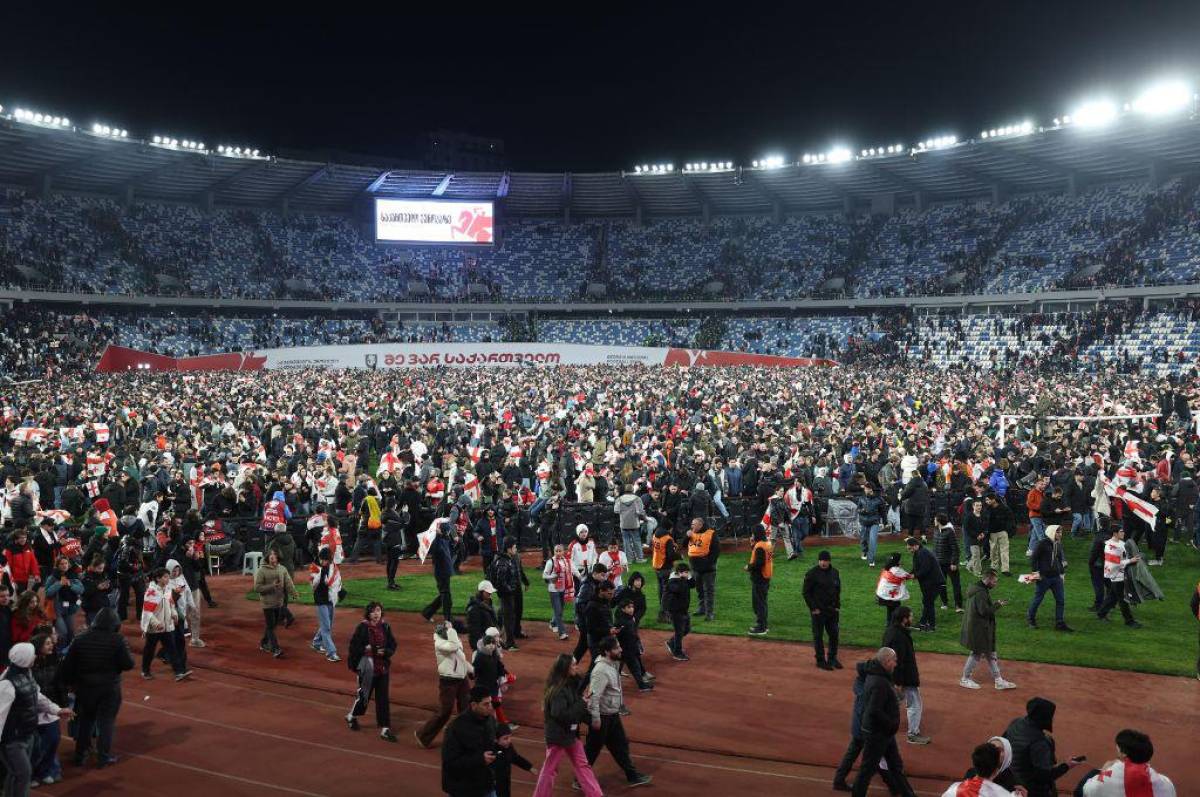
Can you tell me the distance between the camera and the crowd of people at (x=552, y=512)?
888 centimetres

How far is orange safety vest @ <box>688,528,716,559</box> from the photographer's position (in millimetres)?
12844

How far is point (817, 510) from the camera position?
19.5 meters

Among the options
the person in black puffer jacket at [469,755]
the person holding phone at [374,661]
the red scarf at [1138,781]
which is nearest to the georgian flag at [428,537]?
the person holding phone at [374,661]

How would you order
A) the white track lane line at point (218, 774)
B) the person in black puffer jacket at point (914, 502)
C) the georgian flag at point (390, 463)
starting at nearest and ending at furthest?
1. the white track lane line at point (218, 774)
2. the person in black puffer jacket at point (914, 502)
3. the georgian flag at point (390, 463)

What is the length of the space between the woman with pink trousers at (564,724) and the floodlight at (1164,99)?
164 feet

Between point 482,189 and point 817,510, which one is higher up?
point 482,189

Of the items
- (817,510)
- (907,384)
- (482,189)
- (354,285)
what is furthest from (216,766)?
(482,189)

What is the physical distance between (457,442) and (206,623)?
1067cm

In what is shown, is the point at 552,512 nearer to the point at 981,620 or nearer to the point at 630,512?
the point at 630,512

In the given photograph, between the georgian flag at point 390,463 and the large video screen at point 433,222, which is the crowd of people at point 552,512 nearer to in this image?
the georgian flag at point 390,463

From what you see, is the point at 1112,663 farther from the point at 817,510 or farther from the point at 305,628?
the point at 305,628

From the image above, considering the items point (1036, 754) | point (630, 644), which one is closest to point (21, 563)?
point (630, 644)

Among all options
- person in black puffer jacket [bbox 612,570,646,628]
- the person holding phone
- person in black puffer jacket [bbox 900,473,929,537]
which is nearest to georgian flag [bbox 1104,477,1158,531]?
person in black puffer jacket [bbox 900,473,929,537]

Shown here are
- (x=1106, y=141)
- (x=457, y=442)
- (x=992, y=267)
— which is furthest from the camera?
(x=992, y=267)
